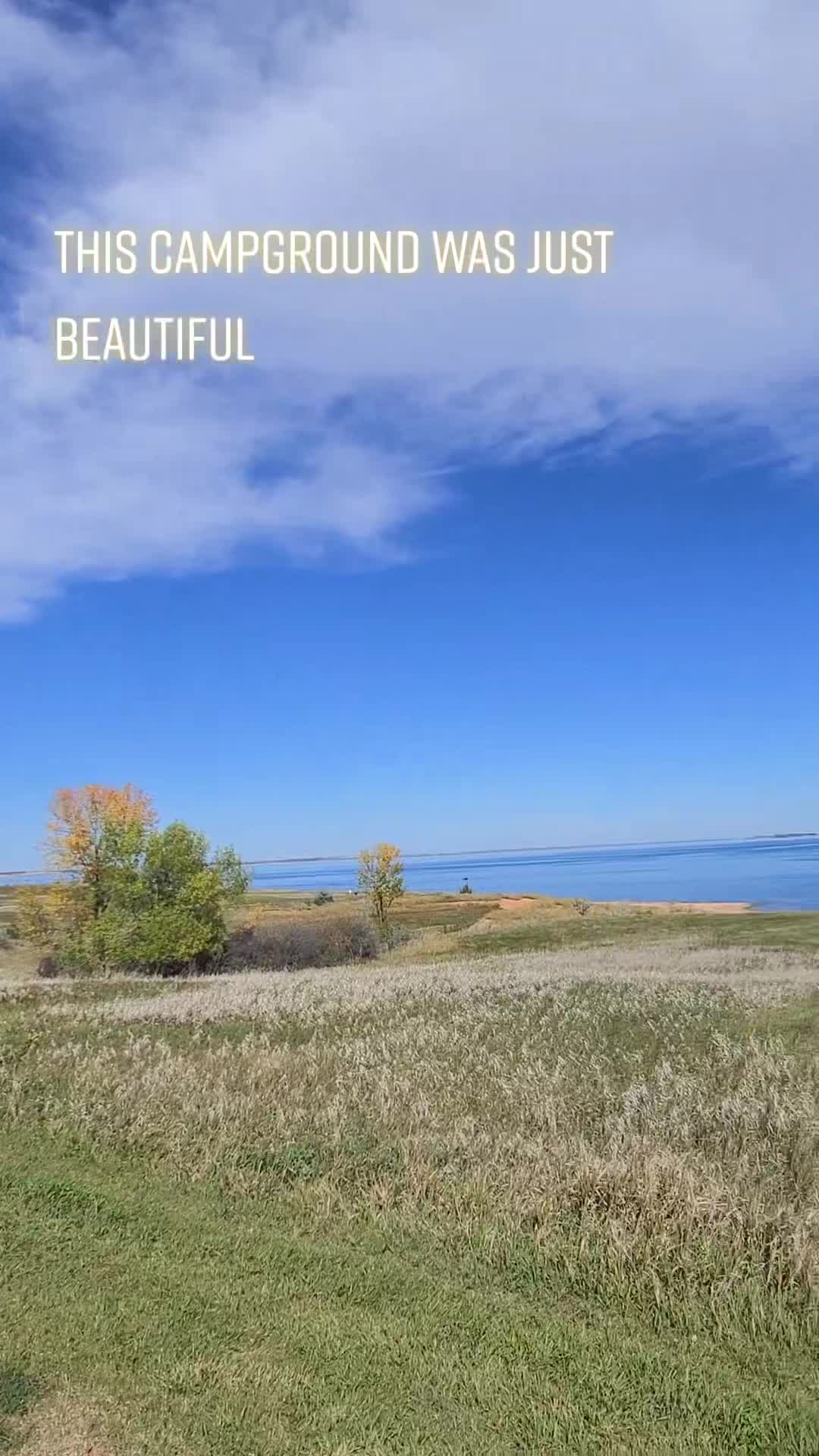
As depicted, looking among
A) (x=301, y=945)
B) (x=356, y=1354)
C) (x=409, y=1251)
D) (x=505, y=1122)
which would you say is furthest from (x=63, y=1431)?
(x=301, y=945)

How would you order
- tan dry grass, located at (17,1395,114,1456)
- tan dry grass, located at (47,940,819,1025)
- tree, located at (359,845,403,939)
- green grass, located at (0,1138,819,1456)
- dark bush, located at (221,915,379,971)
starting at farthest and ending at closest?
tree, located at (359,845,403,939) → dark bush, located at (221,915,379,971) → tan dry grass, located at (47,940,819,1025) → green grass, located at (0,1138,819,1456) → tan dry grass, located at (17,1395,114,1456)

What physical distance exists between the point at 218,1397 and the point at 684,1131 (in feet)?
25.3

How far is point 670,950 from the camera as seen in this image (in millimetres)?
48031

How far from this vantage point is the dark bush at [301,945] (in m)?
66.4

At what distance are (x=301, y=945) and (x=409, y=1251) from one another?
6114 cm

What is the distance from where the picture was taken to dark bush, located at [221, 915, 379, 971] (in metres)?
66.4

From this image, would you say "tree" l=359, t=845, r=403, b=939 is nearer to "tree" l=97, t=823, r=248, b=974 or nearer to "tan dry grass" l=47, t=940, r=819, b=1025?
"tree" l=97, t=823, r=248, b=974

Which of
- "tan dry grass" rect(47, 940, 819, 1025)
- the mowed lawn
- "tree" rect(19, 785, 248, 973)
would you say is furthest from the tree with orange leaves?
the mowed lawn

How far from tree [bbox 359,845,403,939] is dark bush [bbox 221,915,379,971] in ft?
39.3

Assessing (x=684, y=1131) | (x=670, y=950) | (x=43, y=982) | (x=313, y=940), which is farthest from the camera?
(x=313, y=940)

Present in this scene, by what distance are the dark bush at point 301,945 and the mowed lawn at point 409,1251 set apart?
4761 centimetres

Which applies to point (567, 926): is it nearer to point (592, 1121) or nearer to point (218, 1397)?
point (592, 1121)

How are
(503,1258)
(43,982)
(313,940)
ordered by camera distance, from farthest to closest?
(313,940), (43,982), (503,1258)

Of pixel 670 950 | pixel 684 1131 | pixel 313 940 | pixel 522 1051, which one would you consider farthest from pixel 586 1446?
pixel 313 940
